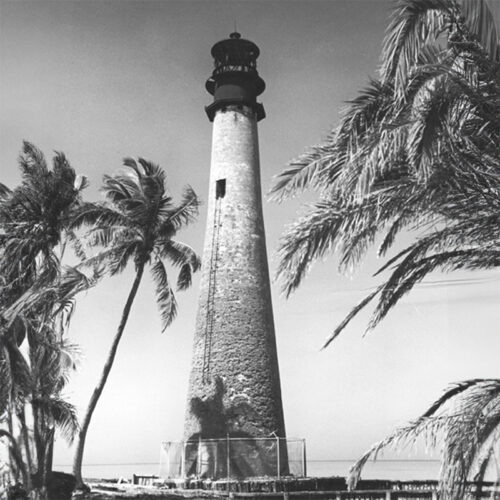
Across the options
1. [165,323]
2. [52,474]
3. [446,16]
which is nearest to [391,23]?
[446,16]

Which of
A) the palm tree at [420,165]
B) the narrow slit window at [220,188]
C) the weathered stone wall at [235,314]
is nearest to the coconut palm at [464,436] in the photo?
the palm tree at [420,165]

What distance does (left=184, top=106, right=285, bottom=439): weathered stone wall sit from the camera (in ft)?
64.4

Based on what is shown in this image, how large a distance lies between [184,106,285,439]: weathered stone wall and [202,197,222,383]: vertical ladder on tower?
1.2 inches

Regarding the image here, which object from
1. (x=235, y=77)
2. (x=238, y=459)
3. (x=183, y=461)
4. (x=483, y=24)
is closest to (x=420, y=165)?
(x=483, y=24)

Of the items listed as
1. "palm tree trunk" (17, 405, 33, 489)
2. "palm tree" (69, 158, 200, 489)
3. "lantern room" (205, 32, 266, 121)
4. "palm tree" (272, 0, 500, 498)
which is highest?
"lantern room" (205, 32, 266, 121)

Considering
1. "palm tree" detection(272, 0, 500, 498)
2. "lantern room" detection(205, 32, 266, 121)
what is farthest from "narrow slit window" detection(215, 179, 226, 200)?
"palm tree" detection(272, 0, 500, 498)

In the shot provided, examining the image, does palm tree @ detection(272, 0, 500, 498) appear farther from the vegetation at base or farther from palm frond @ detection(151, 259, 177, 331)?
palm frond @ detection(151, 259, 177, 331)

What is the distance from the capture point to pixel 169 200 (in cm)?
1892

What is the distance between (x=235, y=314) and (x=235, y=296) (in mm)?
562

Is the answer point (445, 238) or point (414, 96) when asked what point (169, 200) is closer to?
point (445, 238)

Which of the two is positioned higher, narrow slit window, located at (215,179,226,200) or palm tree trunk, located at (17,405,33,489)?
narrow slit window, located at (215,179,226,200)

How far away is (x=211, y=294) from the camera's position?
20.8 meters

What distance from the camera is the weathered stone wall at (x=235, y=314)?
19625 mm

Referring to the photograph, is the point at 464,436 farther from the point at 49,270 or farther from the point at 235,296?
the point at 235,296
